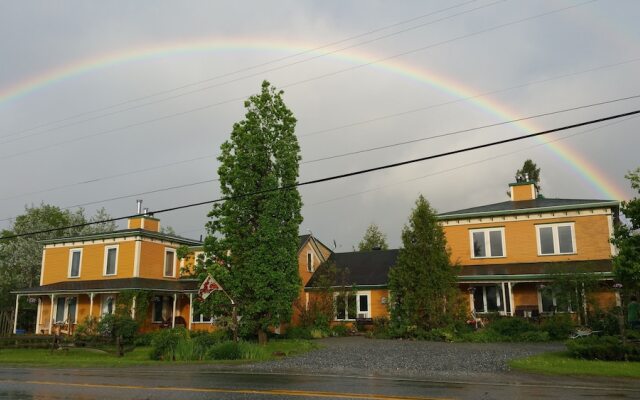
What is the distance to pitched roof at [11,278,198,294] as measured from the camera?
33.2 m

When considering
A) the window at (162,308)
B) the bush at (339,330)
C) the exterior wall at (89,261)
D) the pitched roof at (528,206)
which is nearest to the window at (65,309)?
the exterior wall at (89,261)

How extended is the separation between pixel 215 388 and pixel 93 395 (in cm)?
261

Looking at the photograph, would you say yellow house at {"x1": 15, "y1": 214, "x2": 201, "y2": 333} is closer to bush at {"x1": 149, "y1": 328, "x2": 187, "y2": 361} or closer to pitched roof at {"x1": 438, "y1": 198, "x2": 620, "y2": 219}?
bush at {"x1": 149, "y1": 328, "x2": 187, "y2": 361}

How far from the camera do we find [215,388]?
12.3m

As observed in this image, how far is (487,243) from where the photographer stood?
103 feet

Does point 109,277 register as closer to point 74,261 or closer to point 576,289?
point 74,261

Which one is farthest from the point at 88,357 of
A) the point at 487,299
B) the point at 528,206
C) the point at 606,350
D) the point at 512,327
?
the point at 528,206

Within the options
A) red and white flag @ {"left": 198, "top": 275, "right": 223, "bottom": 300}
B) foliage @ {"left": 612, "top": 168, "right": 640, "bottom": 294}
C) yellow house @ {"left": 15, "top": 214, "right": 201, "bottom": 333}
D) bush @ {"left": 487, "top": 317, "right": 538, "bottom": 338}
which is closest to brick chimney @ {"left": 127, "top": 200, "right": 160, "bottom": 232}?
yellow house @ {"left": 15, "top": 214, "right": 201, "bottom": 333}

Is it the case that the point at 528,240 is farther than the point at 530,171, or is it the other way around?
the point at 530,171

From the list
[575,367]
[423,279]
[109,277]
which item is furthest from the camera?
[109,277]

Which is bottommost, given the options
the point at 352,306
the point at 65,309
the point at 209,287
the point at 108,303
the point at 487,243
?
the point at 65,309

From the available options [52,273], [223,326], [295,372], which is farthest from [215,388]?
[52,273]

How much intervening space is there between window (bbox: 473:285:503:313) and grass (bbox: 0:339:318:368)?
38.2ft

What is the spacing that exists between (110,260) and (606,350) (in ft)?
101
